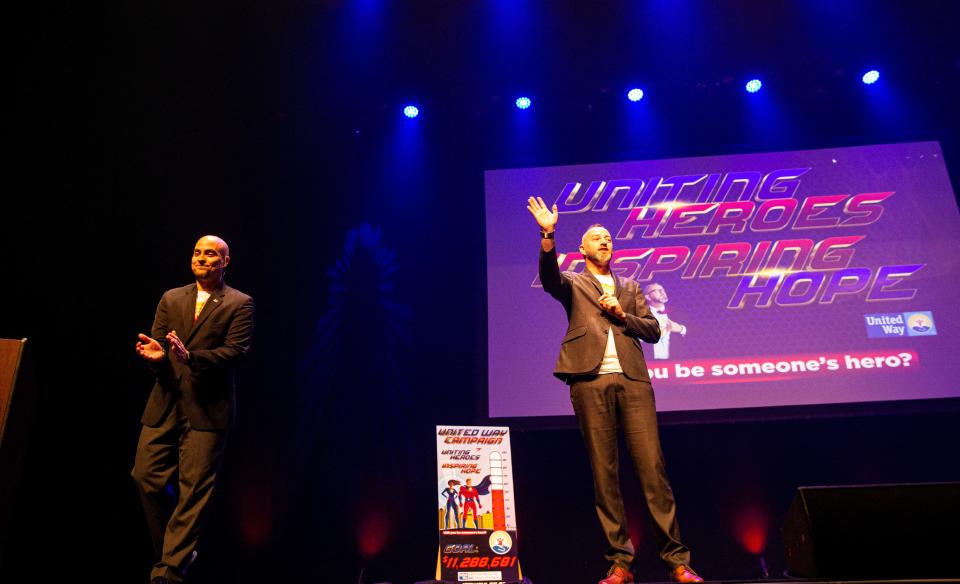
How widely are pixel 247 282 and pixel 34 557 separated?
220 centimetres

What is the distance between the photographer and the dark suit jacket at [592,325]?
131 inches

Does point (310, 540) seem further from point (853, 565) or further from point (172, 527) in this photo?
point (853, 565)

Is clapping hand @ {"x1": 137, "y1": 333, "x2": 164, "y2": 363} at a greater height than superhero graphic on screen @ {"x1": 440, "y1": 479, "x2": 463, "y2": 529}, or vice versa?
clapping hand @ {"x1": 137, "y1": 333, "x2": 164, "y2": 363}

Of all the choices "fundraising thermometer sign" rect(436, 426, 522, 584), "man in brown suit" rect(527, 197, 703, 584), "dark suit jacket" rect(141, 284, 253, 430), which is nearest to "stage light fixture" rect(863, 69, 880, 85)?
"man in brown suit" rect(527, 197, 703, 584)

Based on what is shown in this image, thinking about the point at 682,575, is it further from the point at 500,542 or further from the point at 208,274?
the point at 208,274

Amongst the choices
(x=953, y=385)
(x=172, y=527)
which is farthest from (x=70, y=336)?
(x=953, y=385)

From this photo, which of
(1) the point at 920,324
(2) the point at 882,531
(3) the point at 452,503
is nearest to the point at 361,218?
(3) the point at 452,503

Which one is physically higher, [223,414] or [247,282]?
[247,282]

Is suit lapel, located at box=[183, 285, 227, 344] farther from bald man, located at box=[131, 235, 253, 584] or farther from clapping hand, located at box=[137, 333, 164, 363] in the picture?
clapping hand, located at box=[137, 333, 164, 363]

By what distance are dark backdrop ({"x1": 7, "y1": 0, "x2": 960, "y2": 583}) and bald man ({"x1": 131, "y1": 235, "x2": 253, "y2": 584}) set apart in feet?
5.46

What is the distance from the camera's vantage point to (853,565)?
2.34 meters

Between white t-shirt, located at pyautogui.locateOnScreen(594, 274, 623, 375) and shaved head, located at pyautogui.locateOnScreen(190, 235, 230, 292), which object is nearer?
white t-shirt, located at pyautogui.locateOnScreen(594, 274, 623, 375)

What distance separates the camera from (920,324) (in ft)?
15.9

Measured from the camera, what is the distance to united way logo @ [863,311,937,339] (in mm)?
4816
